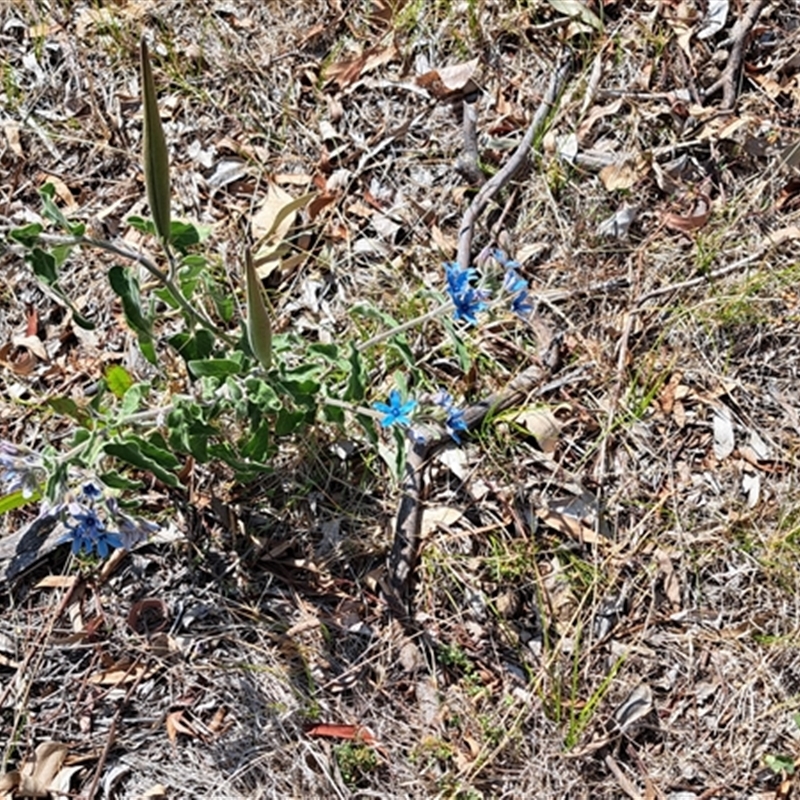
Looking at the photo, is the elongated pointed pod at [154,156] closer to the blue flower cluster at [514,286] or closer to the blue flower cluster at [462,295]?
the blue flower cluster at [462,295]

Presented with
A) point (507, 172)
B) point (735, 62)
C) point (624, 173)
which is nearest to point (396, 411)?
point (507, 172)

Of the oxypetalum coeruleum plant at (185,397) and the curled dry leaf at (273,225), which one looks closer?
the oxypetalum coeruleum plant at (185,397)

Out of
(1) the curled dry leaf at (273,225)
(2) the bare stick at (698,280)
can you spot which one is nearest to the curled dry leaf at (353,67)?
(1) the curled dry leaf at (273,225)

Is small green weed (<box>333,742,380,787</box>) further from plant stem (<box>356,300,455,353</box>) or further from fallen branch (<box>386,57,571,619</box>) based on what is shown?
plant stem (<box>356,300,455,353</box>)

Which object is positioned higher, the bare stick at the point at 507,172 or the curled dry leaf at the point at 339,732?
the bare stick at the point at 507,172

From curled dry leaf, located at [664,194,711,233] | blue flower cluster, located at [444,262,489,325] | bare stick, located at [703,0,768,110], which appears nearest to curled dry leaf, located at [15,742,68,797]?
blue flower cluster, located at [444,262,489,325]

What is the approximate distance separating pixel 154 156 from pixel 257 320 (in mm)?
384

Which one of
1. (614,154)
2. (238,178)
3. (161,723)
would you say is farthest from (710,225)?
A: (161,723)

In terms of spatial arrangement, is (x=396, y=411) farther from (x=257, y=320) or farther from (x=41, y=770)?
(x=41, y=770)

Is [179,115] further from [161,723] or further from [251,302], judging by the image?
[161,723]

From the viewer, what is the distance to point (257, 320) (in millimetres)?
2143

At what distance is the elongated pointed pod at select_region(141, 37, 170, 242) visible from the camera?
190cm

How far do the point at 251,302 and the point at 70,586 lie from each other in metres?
Answer: 1.22

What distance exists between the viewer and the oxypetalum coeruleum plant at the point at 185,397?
7.29ft
